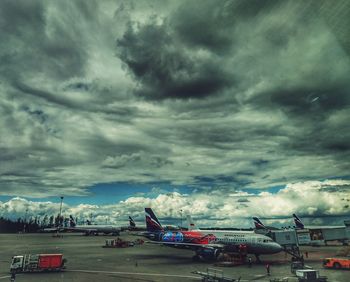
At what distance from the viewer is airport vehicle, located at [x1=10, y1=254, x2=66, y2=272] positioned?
4641 centimetres

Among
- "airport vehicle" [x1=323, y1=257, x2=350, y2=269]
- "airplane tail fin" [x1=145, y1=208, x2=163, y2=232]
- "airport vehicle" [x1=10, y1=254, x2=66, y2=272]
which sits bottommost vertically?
"airport vehicle" [x1=323, y1=257, x2=350, y2=269]

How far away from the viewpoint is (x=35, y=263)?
47000mm

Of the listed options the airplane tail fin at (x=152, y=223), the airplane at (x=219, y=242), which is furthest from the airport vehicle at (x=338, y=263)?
the airplane tail fin at (x=152, y=223)

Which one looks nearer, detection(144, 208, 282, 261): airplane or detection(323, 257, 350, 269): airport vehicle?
detection(323, 257, 350, 269): airport vehicle

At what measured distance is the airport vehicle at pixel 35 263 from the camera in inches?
1827

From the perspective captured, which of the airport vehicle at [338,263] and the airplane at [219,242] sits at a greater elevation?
the airplane at [219,242]

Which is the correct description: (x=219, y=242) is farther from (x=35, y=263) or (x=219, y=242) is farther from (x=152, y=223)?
(x=35, y=263)

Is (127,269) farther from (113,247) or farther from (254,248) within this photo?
(113,247)

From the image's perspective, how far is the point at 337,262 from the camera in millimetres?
50125

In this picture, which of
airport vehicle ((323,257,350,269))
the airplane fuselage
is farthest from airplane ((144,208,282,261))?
airport vehicle ((323,257,350,269))

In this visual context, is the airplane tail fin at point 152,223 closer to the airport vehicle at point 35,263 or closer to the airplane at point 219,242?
the airplane at point 219,242

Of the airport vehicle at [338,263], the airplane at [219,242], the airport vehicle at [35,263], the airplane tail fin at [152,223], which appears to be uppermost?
the airplane tail fin at [152,223]

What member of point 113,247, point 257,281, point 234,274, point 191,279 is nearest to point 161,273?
point 191,279

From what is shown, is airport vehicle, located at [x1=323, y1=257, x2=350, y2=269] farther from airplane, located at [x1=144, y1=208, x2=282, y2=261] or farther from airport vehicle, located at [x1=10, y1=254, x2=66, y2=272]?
airport vehicle, located at [x1=10, y1=254, x2=66, y2=272]
